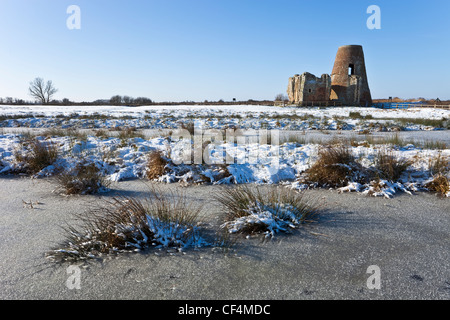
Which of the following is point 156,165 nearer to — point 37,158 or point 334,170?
point 37,158

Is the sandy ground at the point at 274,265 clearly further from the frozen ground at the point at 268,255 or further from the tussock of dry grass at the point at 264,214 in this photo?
the tussock of dry grass at the point at 264,214

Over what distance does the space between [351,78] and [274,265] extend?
34.8 metres

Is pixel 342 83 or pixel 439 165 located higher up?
pixel 342 83

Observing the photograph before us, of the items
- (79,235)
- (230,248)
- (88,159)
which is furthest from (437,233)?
(88,159)

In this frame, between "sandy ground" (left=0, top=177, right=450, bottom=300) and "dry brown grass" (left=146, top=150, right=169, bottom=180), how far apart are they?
7.78ft

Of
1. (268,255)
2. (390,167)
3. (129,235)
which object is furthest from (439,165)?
(129,235)

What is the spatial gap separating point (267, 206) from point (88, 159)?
5126mm

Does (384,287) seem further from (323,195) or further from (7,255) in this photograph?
(7,255)

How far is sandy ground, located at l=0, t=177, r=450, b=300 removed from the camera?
89.7 inches

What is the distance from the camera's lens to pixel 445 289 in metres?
2.24

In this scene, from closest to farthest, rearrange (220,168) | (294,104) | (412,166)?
(412,166) → (220,168) → (294,104)

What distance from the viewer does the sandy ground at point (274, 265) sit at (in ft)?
7.48

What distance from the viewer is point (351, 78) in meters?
32.4

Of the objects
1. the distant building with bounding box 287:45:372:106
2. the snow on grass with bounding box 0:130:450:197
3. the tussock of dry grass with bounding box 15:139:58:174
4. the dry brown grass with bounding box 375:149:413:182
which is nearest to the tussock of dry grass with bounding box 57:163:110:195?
the snow on grass with bounding box 0:130:450:197
